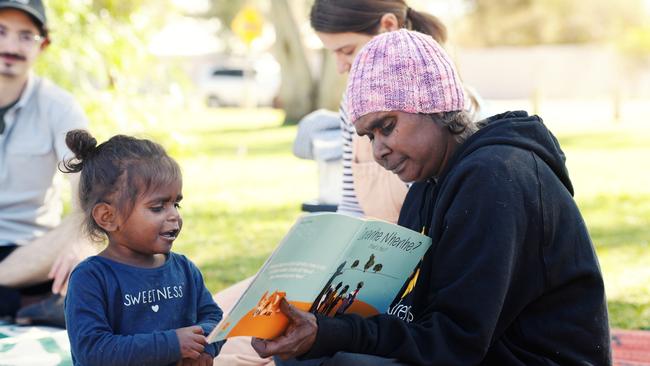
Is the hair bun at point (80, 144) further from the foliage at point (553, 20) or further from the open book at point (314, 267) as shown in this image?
the foliage at point (553, 20)

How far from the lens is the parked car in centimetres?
3581

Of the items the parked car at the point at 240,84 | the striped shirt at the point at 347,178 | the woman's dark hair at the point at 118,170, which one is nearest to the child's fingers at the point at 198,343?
the woman's dark hair at the point at 118,170

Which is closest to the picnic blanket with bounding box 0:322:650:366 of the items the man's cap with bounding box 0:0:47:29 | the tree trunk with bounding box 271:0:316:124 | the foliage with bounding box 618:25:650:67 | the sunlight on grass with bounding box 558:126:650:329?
the sunlight on grass with bounding box 558:126:650:329

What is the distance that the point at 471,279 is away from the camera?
241cm

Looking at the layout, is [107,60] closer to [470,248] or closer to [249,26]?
[470,248]

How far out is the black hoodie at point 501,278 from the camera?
241 centimetres

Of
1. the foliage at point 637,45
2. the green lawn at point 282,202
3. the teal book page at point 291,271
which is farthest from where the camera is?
the foliage at point 637,45

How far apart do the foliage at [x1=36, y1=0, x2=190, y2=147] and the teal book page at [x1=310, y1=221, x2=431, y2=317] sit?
5.04 m

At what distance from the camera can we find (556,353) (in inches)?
99.3

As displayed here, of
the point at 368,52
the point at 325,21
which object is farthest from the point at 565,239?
the point at 325,21

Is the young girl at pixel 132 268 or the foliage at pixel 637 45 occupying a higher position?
the young girl at pixel 132 268

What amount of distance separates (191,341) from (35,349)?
1387 millimetres

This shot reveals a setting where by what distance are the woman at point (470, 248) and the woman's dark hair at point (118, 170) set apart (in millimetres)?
627

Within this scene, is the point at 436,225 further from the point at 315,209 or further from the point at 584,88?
the point at 584,88
